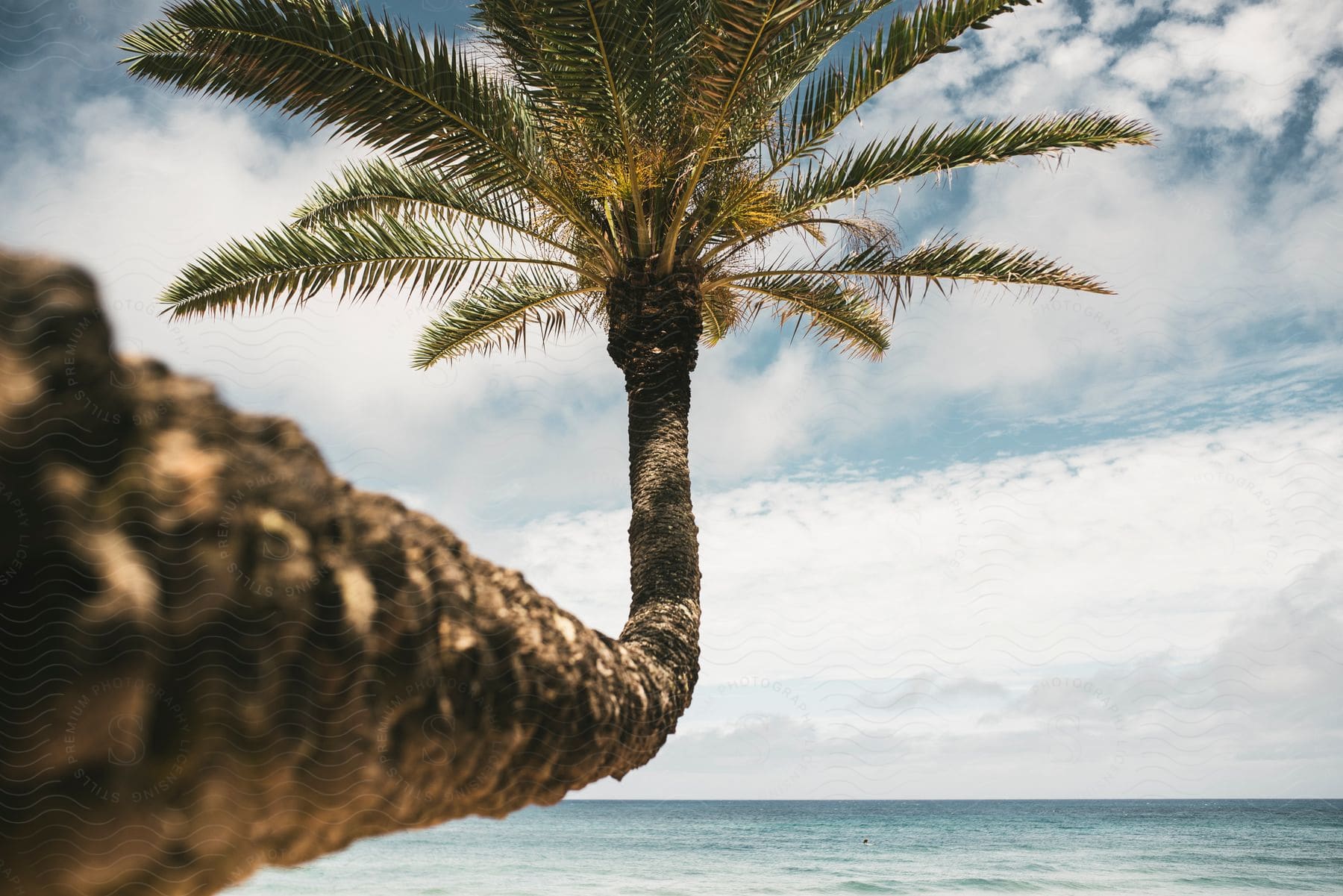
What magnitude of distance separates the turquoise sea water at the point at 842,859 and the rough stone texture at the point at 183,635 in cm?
1779

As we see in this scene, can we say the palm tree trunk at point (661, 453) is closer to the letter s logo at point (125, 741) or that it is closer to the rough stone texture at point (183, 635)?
the rough stone texture at point (183, 635)

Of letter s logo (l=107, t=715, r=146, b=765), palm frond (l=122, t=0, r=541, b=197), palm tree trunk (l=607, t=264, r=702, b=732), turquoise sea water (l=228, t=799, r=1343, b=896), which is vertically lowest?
turquoise sea water (l=228, t=799, r=1343, b=896)

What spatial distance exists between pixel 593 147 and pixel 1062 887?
2672 centimetres

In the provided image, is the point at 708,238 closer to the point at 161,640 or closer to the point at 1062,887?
the point at 161,640

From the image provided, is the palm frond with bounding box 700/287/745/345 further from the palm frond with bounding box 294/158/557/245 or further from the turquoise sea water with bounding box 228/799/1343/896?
the turquoise sea water with bounding box 228/799/1343/896

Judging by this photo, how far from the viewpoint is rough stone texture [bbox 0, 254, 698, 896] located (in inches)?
50.8

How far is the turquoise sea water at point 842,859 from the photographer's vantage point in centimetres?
2469

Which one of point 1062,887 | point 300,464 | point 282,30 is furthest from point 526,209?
point 1062,887

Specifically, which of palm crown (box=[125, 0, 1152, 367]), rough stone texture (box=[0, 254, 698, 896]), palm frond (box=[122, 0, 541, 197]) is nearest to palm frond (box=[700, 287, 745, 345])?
palm crown (box=[125, 0, 1152, 367])

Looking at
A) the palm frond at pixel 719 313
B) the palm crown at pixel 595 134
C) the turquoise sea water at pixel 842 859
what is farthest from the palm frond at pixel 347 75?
the turquoise sea water at pixel 842 859

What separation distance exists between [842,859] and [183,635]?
35671mm

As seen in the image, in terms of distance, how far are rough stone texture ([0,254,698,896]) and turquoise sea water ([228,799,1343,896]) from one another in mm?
17795

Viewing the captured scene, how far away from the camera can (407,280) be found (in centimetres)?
651

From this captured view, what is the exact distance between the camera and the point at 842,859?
32.3 meters
